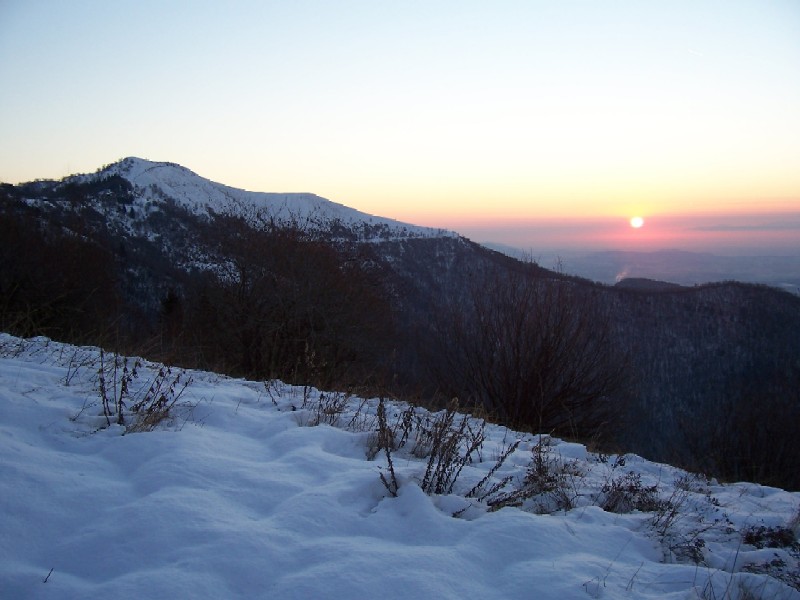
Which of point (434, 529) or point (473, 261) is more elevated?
point (473, 261)

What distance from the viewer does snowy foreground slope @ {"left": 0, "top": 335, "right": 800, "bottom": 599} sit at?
1.78 meters

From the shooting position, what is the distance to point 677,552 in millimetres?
2504

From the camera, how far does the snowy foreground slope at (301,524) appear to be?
1778mm

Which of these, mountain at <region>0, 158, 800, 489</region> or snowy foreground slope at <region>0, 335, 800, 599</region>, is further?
mountain at <region>0, 158, 800, 489</region>

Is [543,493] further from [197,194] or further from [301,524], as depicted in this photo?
[197,194]

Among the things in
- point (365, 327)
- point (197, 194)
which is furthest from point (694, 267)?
point (197, 194)

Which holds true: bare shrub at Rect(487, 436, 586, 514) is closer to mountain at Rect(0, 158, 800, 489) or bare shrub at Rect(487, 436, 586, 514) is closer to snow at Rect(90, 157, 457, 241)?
mountain at Rect(0, 158, 800, 489)

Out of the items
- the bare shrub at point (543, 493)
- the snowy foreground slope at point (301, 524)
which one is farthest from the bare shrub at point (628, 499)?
the bare shrub at point (543, 493)

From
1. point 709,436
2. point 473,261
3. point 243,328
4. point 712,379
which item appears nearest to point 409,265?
point 473,261

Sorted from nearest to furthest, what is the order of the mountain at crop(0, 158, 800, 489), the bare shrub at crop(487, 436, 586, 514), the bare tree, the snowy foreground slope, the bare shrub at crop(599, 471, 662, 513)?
the snowy foreground slope, the bare shrub at crop(487, 436, 586, 514), the bare shrub at crop(599, 471, 662, 513), the bare tree, the mountain at crop(0, 158, 800, 489)

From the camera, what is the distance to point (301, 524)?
215 centimetres

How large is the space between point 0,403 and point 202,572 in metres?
2.05

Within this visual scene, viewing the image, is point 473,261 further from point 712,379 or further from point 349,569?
point 349,569

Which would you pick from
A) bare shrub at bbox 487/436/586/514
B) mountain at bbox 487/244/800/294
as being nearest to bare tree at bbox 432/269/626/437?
bare shrub at bbox 487/436/586/514
